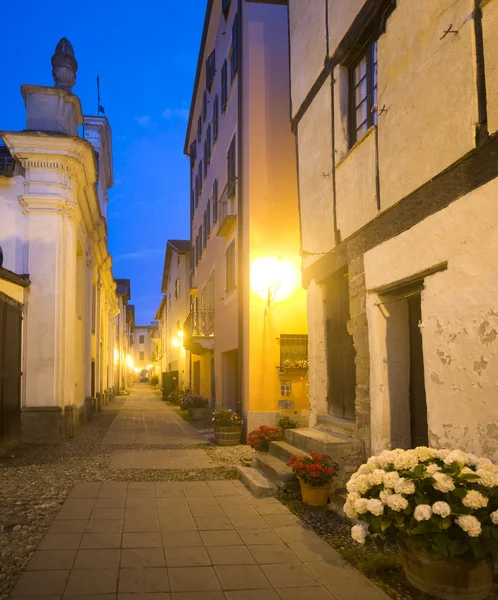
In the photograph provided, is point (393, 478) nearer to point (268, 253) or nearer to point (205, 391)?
point (268, 253)

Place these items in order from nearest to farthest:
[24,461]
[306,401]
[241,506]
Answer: [241,506] < [24,461] < [306,401]

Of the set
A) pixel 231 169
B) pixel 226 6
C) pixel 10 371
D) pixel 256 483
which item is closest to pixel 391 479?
pixel 256 483

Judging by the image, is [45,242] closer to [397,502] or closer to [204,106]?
[204,106]

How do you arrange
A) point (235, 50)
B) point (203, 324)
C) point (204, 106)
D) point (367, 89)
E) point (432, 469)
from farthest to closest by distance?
point (204, 106)
point (203, 324)
point (235, 50)
point (367, 89)
point (432, 469)

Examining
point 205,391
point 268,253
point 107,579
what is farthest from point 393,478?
point 205,391

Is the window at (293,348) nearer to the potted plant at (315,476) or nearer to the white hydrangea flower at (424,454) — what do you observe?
the potted plant at (315,476)

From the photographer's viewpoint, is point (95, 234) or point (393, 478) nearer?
point (393, 478)

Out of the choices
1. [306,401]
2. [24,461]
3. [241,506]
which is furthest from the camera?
[306,401]

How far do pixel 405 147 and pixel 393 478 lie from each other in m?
3.52

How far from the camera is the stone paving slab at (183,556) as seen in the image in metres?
4.44

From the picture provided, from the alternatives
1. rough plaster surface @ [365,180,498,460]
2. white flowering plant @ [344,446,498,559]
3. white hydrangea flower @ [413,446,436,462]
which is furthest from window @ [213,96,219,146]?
white flowering plant @ [344,446,498,559]

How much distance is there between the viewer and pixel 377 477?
4.51m

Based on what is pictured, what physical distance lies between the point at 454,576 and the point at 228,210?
1275 cm

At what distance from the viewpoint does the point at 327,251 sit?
29.5 feet
